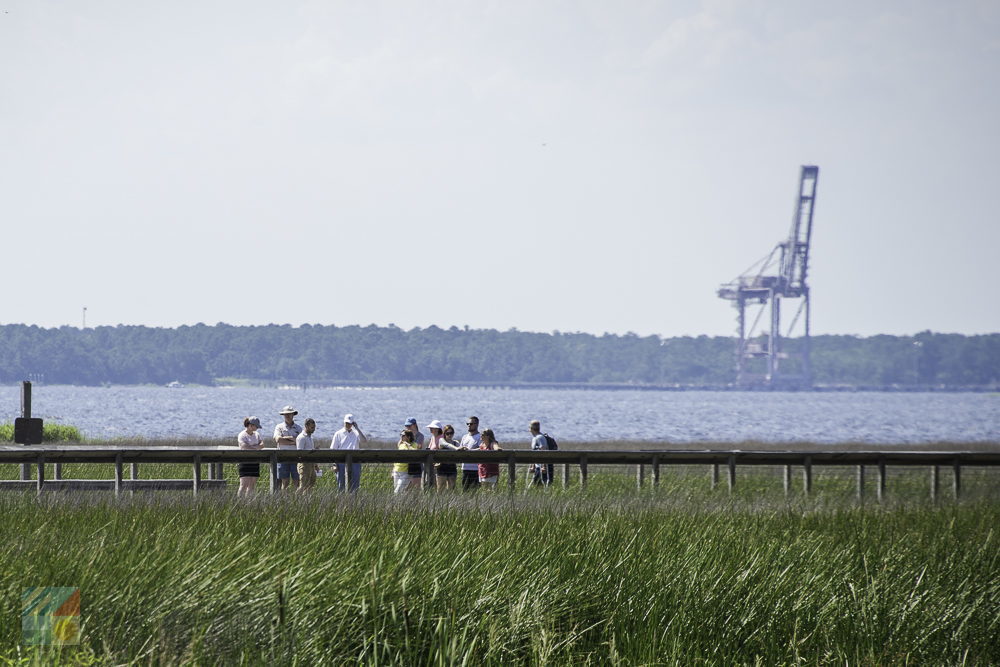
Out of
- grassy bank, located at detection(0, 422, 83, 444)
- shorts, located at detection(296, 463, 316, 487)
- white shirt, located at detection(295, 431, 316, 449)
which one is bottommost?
grassy bank, located at detection(0, 422, 83, 444)

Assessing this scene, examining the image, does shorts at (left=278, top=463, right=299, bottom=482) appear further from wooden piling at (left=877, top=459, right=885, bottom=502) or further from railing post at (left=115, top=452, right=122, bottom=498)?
wooden piling at (left=877, top=459, right=885, bottom=502)

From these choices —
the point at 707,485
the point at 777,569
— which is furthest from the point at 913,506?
the point at 777,569

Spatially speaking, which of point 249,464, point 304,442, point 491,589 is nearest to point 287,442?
point 304,442

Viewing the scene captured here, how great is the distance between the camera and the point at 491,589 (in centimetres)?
860

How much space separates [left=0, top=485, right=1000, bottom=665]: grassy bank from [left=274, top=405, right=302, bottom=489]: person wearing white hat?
19.0ft

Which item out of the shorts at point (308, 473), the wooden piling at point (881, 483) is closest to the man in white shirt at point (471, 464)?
the shorts at point (308, 473)

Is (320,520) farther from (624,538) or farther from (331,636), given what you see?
(331,636)

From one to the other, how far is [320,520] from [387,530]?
Result: 3.46 feet

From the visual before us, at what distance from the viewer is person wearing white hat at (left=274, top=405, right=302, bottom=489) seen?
18203 millimetres

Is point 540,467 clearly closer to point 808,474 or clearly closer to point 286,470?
point 808,474

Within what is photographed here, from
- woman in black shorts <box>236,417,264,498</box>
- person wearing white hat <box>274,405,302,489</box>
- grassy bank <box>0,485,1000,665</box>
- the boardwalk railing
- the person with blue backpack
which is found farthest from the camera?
the person with blue backpack

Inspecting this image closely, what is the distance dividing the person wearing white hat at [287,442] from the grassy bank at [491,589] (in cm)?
578

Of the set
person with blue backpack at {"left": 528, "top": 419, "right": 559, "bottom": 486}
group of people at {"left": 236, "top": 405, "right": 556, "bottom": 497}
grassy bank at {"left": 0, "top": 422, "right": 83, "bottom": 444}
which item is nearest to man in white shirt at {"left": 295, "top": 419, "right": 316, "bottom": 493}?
group of people at {"left": 236, "top": 405, "right": 556, "bottom": 497}

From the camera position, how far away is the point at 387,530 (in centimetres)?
1105
